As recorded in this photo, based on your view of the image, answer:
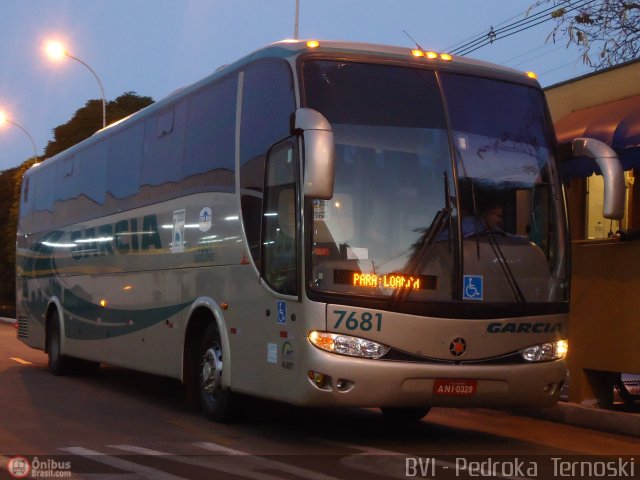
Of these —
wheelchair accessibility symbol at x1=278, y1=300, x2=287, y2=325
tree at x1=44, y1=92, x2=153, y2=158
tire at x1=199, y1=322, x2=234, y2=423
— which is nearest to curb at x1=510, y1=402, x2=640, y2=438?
tire at x1=199, y1=322, x2=234, y2=423

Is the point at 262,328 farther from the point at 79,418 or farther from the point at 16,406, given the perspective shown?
the point at 16,406

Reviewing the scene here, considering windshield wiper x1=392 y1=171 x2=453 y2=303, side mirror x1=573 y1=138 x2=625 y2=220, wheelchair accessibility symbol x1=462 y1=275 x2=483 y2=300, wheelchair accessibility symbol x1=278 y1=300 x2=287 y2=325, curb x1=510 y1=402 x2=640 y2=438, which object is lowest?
curb x1=510 y1=402 x2=640 y2=438

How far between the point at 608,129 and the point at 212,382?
5633mm

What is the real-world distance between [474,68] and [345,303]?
2.81m

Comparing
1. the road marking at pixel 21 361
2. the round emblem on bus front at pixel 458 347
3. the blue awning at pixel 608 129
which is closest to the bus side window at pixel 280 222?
the round emblem on bus front at pixel 458 347

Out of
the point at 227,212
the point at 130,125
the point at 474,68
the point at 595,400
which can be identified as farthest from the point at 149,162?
the point at 595,400

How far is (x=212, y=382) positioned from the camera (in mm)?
10875

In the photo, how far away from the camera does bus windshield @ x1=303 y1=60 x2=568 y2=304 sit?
891 centimetres

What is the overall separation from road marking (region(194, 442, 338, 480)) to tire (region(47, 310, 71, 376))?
8.40m

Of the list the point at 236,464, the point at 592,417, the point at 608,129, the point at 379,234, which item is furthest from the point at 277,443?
the point at 608,129

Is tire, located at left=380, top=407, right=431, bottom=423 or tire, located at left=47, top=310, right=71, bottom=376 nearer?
tire, located at left=380, top=407, right=431, bottom=423

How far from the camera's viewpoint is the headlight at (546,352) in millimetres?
9438

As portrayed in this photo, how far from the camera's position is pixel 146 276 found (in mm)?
13141

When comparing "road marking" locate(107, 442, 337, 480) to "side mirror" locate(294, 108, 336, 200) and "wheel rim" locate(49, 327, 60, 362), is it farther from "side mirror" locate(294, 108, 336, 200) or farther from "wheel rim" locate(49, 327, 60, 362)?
"wheel rim" locate(49, 327, 60, 362)
